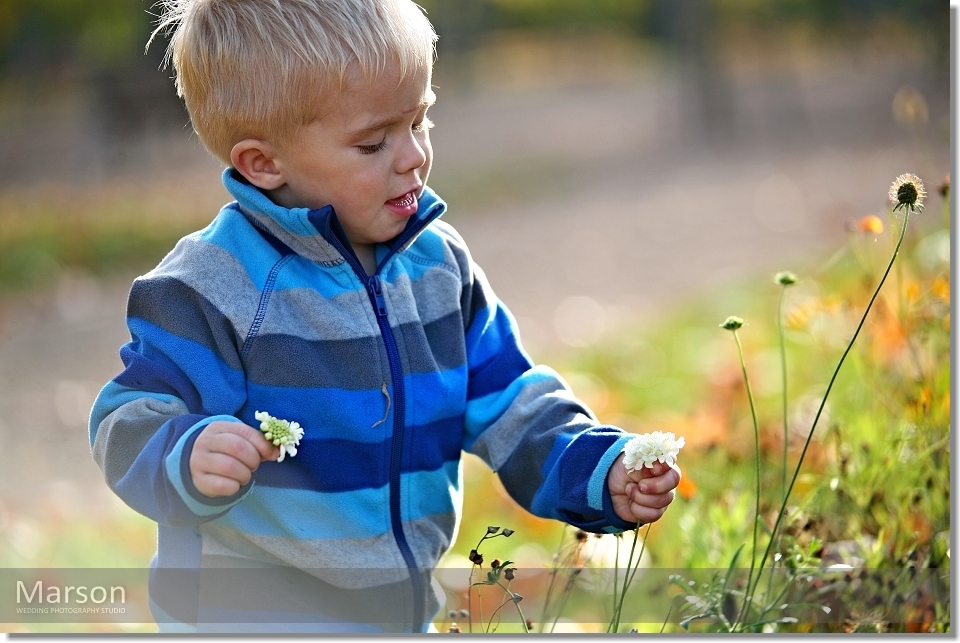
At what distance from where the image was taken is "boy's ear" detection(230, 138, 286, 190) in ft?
5.32

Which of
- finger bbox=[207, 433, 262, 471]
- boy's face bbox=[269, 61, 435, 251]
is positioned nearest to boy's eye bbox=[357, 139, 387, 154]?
boy's face bbox=[269, 61, 435, 251]

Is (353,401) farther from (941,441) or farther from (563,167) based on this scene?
(563,167)

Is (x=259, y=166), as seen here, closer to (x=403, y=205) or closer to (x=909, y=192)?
(x=403, y=205)

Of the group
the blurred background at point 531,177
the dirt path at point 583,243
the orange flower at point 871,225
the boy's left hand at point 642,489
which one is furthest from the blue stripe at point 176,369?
the dirt path at point 583,243

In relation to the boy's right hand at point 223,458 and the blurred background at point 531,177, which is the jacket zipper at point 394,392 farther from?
the blurred background at point 531,177

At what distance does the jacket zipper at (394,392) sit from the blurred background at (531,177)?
49.3 inches

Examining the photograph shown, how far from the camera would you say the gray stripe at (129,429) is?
145 centimetres

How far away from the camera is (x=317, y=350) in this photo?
1574mm

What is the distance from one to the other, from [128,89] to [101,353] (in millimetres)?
4404

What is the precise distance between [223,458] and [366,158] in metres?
0.50

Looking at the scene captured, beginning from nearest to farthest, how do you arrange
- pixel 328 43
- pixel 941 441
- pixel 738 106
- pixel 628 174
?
pixel 328 43 → pixel 941 441 → pixel 628 174 → pixel 738 106

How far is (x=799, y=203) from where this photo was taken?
7.63 meters

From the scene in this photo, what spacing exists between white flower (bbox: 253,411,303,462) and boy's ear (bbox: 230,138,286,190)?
0.40 metres

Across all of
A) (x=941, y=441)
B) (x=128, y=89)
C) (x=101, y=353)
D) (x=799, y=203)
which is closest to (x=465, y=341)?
(x=941, y=441)
